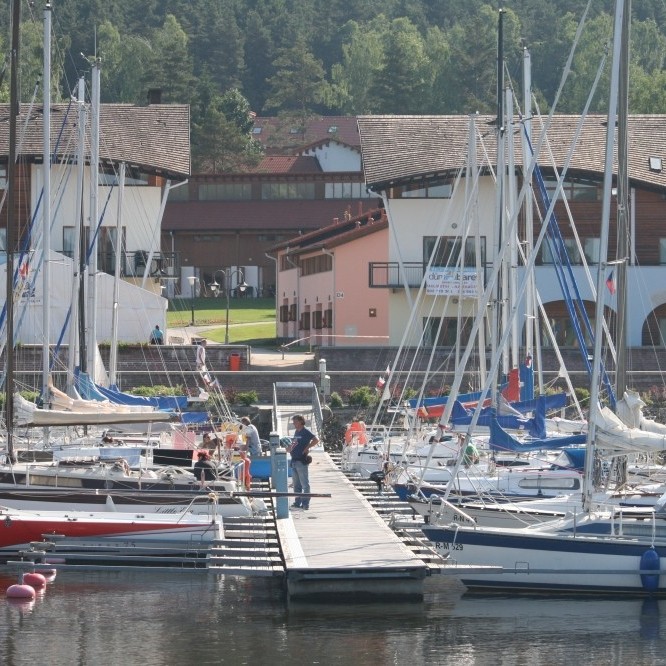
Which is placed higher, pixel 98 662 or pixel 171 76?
pixel 171 76

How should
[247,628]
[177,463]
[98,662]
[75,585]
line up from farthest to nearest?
[177,463] → [75,585] → [247,628] → [98,662]

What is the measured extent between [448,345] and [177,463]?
23.9m

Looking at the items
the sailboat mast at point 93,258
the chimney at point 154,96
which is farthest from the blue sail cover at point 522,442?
the chimney at point 154,96

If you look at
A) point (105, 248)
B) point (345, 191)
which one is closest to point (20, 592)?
point (105, 248)

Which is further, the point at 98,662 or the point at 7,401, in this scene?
the point at 7,401

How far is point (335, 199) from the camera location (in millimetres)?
94438

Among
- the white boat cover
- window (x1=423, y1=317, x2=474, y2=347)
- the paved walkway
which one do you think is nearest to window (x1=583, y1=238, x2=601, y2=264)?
window (x1=423, y1=317, x2=474, y2=347)

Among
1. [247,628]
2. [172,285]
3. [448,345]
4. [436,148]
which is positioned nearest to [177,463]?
[247,628]

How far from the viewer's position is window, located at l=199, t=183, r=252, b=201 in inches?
3696

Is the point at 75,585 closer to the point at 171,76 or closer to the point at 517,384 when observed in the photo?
the point at 517,384

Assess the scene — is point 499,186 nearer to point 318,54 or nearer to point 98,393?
point 98,393

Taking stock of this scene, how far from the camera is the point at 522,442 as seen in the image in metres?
30.3

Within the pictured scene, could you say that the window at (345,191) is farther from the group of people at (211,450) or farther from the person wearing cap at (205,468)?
the person wearing cap at (205,468)

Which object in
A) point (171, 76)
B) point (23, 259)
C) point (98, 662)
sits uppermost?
point (171, 76)
